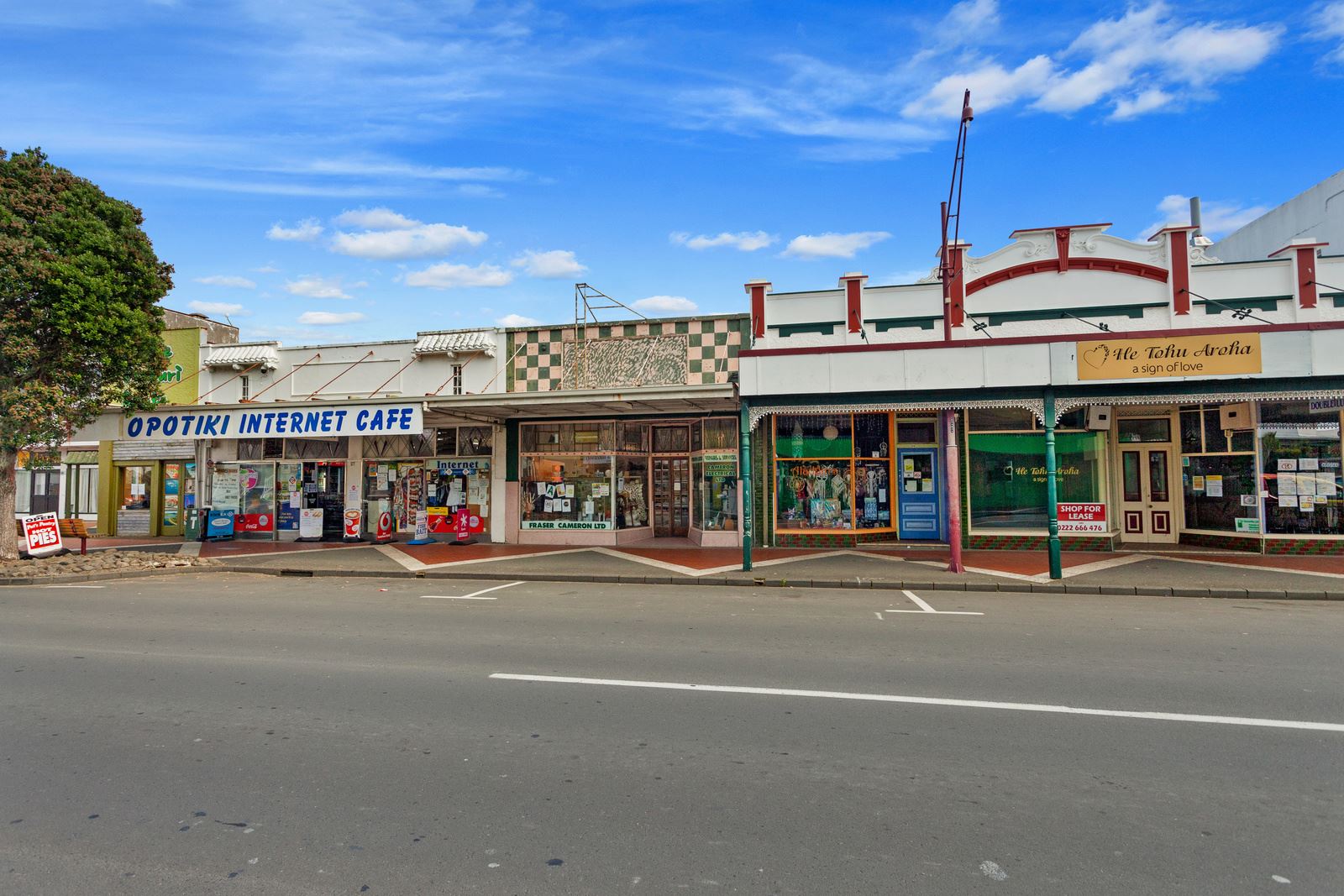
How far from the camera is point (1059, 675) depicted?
6.61 metres

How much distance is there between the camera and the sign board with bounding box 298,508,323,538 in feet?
67.1

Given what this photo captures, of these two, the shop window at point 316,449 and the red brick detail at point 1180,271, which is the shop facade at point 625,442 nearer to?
the shop window at point 316,449

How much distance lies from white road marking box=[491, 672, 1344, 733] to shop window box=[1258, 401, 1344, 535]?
12605mm

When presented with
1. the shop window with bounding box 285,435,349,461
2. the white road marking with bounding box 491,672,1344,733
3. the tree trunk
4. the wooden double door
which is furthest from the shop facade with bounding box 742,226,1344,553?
the tree trunk

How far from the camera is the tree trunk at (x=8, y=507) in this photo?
15067 millimetres

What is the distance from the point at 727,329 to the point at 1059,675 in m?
12.5

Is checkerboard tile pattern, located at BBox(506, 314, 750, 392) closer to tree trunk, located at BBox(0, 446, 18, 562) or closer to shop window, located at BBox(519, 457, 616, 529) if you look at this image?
shop window, located at BBox(519, 457, 616, 529)

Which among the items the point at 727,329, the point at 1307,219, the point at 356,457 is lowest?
the point at 356,457

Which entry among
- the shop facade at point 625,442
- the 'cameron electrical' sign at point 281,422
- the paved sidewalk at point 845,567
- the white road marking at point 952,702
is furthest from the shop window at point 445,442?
the white road marking at point 952,702

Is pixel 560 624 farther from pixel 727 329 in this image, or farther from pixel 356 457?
pixel 356 457

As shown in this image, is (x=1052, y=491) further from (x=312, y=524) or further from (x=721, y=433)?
(x=312, y=524)

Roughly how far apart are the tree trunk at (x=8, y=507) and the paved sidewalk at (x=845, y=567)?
3400mm

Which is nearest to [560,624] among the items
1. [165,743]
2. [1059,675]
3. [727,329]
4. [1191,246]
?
[165,743]

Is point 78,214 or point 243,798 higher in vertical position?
point 78,214
